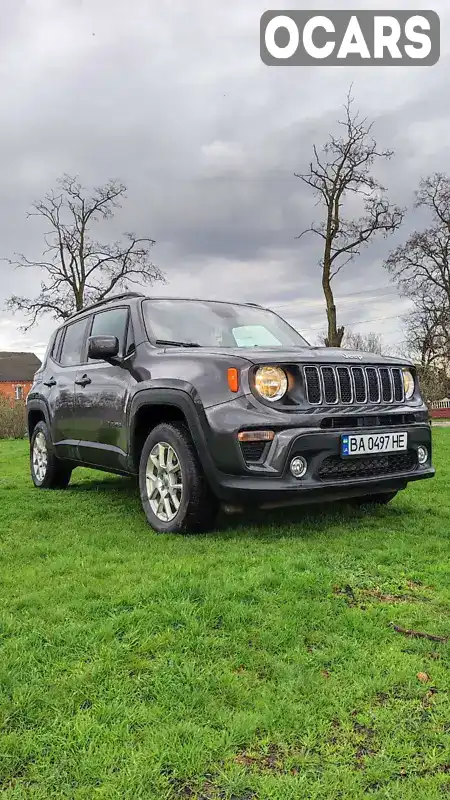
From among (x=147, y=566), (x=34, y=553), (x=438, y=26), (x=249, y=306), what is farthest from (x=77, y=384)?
(x=438, y=26)

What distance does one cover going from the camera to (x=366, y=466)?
15.1 ft

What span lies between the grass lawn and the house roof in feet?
224

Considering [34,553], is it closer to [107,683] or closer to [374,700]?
[107,683]

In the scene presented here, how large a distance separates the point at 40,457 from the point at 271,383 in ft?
13.3

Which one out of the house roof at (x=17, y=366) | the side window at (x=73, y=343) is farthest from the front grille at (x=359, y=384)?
the house roof at (x=17, y=366)

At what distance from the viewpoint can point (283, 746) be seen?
204cm

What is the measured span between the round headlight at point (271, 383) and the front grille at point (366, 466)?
55 cm

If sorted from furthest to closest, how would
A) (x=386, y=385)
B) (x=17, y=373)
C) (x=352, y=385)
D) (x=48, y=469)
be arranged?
(x=17, y=373) < (x=48, y=469) < (x=386, y=385) < (x=352, y=385)

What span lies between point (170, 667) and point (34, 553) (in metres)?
2.02

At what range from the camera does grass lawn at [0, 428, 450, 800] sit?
1.92 meters

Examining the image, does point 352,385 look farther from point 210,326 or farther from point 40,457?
point 40,457

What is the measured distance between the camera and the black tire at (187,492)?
14.5 ft

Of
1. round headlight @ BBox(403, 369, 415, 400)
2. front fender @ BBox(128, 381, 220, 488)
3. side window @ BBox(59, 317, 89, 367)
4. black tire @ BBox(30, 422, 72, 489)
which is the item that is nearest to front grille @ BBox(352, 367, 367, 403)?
round headlight @ BBox(403, 369, 415, 400)

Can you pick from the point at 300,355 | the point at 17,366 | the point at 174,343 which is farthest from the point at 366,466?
the point at 17,366
